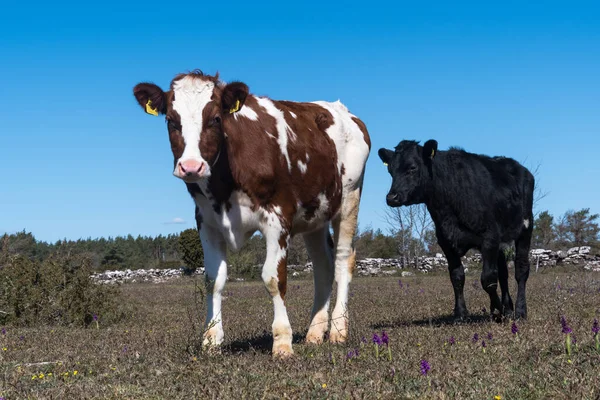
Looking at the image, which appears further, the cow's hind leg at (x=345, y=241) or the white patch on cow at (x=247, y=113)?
the cow's hind leg at (x=345, y=241)

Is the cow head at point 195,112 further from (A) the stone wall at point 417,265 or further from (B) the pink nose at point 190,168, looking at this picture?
(A) the stone wall at point 417,265

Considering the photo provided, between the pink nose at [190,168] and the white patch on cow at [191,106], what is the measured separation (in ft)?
0.20

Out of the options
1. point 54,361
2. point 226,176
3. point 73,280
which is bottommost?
point 54,361

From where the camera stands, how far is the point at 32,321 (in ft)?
40.5

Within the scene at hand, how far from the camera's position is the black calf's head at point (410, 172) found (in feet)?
31.7

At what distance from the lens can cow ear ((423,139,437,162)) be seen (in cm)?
984

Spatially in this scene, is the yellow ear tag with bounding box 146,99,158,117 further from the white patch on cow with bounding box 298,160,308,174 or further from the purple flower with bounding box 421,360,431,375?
the purple flower with bounding box 421,360,431,375

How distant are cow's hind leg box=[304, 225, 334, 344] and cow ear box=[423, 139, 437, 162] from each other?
2.15 m

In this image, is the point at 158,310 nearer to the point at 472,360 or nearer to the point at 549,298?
the point at 549,298

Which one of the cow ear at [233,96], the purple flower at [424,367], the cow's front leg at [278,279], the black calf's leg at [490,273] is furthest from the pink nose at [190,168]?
the black calf's leg at [490,273]

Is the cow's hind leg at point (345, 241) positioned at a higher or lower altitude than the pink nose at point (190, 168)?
lower

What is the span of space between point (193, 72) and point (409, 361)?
3.57 meters

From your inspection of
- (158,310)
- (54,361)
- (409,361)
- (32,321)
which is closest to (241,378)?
(409,361)

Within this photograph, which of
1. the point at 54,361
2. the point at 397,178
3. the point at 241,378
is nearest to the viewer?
the point at 241,378
